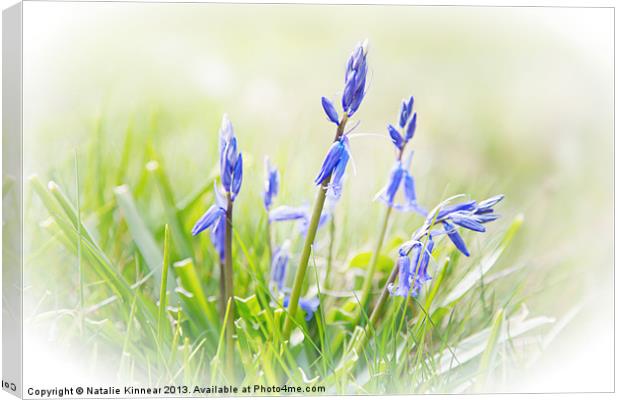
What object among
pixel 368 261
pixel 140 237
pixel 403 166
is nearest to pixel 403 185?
pixel 403 166

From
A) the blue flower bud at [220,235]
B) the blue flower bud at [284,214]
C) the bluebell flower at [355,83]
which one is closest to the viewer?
the bluebell flower at [355,83]

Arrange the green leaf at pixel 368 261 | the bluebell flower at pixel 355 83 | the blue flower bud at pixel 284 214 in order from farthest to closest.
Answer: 1. the green leaf at pixel 368 261
2. the blue flower bud at pixel 284 214
3. the bluebell flower at pixel 355 83

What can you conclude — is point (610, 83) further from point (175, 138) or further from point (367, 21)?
point (175, 138)

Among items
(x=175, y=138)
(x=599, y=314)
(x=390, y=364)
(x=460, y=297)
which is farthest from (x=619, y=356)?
(x=175, y=138)

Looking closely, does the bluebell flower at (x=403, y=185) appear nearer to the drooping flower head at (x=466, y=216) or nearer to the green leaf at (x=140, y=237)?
the drooping flower head at (x=466, y=216)

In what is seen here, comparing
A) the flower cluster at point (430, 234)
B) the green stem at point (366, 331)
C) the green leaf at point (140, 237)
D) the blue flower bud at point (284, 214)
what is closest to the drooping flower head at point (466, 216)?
the flower cluster at point (430, 234)

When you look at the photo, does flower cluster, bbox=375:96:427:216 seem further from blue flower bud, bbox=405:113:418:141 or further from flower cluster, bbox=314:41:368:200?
flower cluster, bbox=314:41:368:200

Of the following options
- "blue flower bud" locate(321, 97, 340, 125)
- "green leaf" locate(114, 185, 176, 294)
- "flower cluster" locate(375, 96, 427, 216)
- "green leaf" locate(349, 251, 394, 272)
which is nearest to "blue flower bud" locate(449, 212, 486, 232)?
"flower cluster" locate(375, 96, 427, 216)
